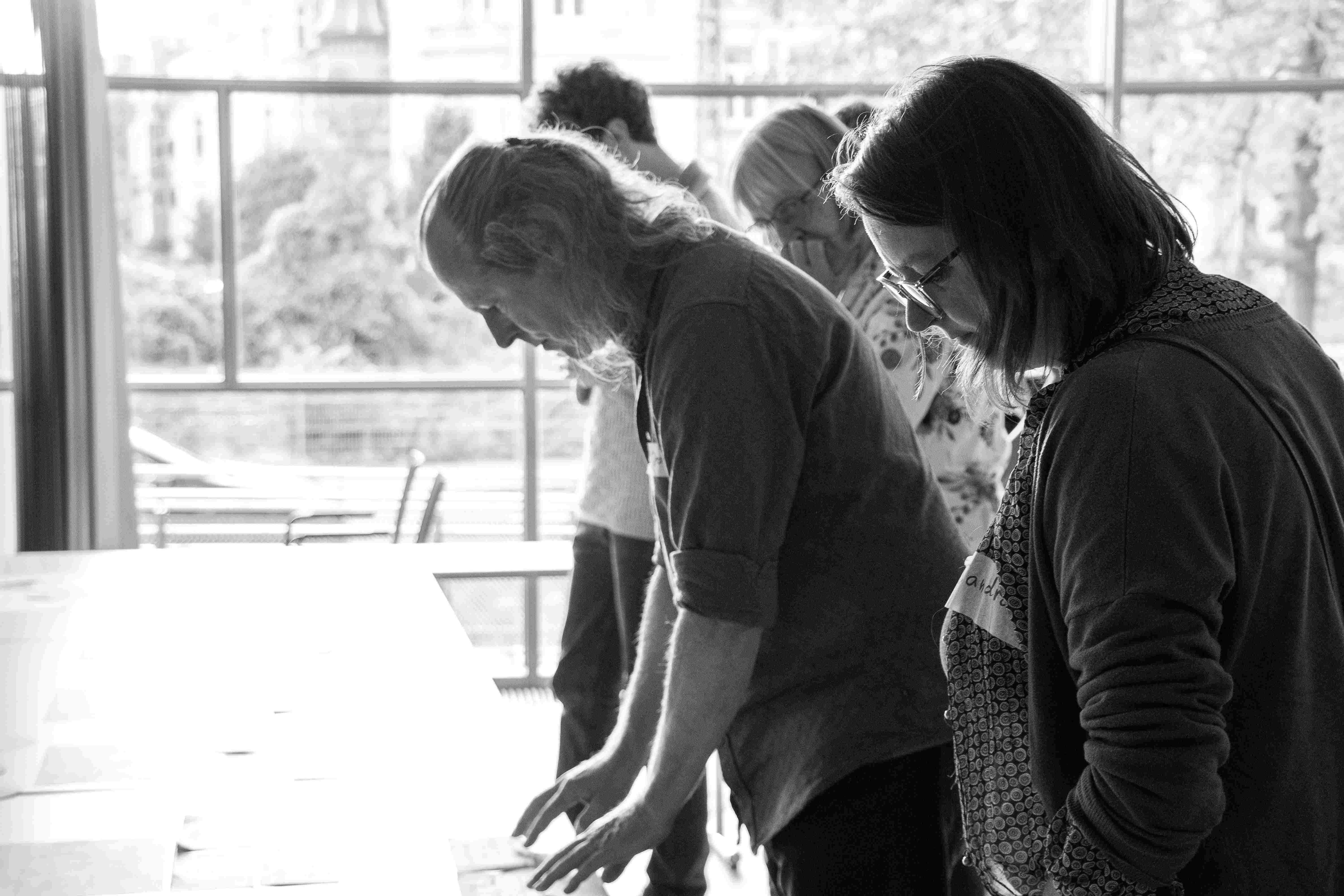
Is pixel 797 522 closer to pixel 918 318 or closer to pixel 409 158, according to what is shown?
pixel 918 318

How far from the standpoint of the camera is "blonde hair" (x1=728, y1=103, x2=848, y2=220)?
2242 mm

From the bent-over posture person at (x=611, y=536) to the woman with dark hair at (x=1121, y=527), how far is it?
1.37 metres

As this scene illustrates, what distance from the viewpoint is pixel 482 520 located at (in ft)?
17.6

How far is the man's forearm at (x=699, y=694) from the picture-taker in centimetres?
124

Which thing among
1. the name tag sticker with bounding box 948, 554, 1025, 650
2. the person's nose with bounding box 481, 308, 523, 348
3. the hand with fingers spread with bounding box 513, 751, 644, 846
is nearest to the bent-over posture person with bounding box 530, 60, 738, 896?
the person's nose with bounding box 481, 308, 523, 348

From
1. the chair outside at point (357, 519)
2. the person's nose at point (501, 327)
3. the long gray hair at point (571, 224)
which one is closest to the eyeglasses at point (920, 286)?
the long gray hair at point (571, 224)

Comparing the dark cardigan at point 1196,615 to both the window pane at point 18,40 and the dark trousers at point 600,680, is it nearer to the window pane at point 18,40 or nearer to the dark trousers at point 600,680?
the dark trousers at point 600,680

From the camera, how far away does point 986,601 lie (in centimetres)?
98

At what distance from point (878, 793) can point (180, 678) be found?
104 cm

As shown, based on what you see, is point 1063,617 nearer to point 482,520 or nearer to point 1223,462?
point 1223,462

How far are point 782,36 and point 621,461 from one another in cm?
326

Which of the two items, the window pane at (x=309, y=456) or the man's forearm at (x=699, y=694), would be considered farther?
the window pane at (x=309, y=456)

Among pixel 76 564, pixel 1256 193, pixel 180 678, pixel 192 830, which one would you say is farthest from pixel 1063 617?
pixel 1256 193

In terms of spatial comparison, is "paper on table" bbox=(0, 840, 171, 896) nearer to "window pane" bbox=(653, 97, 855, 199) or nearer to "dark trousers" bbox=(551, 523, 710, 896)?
"dark trousers" bbox=(551, 523, 710, 896)
